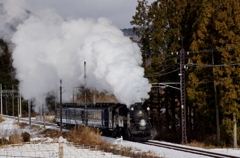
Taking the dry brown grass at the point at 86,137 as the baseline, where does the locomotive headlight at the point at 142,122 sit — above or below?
above

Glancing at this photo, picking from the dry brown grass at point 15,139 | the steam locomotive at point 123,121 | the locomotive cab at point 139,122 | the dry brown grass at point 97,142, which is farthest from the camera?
the dry brown grass at point 15,139

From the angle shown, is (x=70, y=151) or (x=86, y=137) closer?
(x=70, y=151)

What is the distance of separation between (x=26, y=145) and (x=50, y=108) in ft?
169

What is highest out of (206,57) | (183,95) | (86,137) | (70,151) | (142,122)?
(206,57)

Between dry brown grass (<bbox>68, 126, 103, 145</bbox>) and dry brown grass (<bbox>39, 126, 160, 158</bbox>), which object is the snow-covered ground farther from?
dry brown grass (<bbox>68, 126, 103, 145</bbox>)

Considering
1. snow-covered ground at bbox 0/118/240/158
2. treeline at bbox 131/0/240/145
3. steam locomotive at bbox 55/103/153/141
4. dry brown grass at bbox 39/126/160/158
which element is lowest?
snow-covered ground at bbox 0/118/240/158

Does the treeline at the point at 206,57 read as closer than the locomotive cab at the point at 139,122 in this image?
No

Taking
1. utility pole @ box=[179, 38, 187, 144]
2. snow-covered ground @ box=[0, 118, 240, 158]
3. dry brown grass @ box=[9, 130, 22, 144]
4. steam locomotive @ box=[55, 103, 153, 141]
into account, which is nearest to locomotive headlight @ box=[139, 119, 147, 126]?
steam locomotive @ box=[55, 103, 153, 141]

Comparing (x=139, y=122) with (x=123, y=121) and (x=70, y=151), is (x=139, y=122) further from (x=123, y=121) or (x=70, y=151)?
(x=70, y=151)

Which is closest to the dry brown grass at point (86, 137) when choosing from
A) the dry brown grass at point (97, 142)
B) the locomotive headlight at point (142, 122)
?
the dry brown grass at point (97, 142)

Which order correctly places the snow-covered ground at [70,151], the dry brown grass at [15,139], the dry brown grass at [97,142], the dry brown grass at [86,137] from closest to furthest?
the snow-covered ground at [70,151], the dry brown grass at [97,142], the dry brown grass at [86,137], the dry brown grass at [15,139]

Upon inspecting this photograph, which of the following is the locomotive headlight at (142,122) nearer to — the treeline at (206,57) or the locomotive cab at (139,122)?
the locomotive cab at (139,122)

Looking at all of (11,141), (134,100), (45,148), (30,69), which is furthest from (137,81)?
(30,69)

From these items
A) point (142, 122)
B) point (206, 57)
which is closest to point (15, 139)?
point (142, 122)
